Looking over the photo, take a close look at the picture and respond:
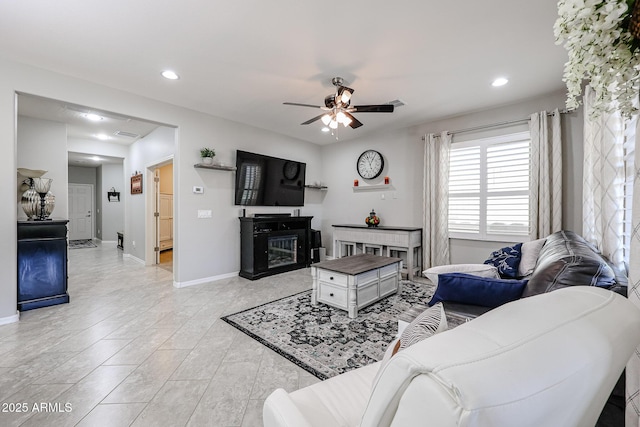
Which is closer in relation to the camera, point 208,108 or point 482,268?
point 482,268

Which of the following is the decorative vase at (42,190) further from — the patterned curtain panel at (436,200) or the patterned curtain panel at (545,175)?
the patterned curtain panel at (545,175)

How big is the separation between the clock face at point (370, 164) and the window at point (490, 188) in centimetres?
132

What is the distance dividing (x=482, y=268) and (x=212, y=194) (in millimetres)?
3871

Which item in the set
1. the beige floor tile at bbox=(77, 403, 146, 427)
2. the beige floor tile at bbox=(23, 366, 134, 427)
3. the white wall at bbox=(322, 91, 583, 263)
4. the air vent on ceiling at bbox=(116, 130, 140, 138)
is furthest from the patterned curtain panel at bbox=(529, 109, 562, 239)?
the air vent on ceiling at bbox=(116, 130, 140, 138)

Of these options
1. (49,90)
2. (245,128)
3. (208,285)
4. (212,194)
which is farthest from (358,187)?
(49,90)

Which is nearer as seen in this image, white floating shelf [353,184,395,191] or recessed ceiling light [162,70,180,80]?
recessed ceiling light [162,70,180,80]

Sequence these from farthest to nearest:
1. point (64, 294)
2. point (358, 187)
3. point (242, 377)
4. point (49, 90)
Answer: point (358, 187) < point (64, 294) < point (49, 90) < point (242, 377)

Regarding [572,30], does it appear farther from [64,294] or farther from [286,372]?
[64,294]

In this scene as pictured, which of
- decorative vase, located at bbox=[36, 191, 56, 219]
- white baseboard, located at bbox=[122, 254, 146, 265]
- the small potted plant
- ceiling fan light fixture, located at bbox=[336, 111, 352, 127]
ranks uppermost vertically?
ceiling fan light fixture, located at bbox=[336, 111, 352, 127]

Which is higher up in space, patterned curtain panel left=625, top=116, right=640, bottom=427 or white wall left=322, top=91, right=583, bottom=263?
white wall left=322, top=91, right=583, bottom=263

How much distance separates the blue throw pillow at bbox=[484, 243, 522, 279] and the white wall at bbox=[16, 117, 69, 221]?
6.12m

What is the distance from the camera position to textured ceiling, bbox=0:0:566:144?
2043 mm

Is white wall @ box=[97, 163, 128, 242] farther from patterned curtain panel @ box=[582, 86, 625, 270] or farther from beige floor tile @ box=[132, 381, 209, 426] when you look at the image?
patterned curtain panel @ box=[582, 86, 625, 270]

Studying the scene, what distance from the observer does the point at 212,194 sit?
4355 mm
